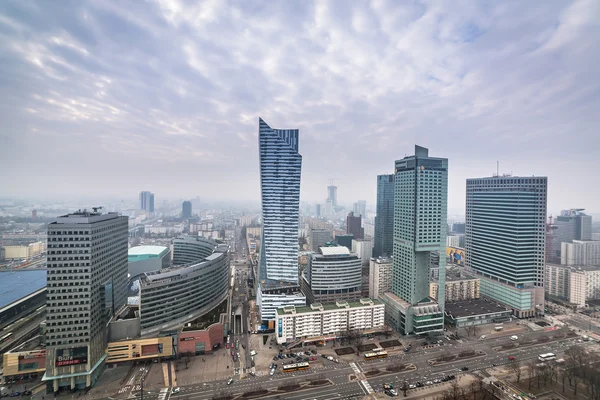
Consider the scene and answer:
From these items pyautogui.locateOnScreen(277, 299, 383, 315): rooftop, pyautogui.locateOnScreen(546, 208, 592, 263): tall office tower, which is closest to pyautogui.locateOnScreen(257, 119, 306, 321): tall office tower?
pyautogui.locateOnScreen(277, 299, 383, 315): rooftop

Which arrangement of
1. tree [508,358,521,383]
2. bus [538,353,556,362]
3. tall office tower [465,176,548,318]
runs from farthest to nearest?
tall office tower [465,176,548,318]
bus [538,353,556,362]
tree [508,358,521,383]

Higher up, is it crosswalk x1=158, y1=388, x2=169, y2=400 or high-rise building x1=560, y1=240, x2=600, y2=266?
high-rise building x1=560, y1=240, x2=600, y2=266

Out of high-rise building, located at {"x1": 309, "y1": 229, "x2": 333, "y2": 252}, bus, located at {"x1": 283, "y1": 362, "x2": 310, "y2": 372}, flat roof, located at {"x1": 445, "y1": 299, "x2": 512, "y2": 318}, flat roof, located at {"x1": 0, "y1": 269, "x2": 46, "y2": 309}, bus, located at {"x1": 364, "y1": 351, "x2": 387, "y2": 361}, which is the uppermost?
high-rise building, located at {"x1": 309, "y1": 229, "x2": 333, "y2": 252}

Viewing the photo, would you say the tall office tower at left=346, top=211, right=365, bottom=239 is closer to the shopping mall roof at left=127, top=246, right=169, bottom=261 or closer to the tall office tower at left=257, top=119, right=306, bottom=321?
the tall office tower at left=257, top=119, right=306, bottom=321

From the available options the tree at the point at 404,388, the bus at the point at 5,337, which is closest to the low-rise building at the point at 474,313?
the tree at the point at 404,388

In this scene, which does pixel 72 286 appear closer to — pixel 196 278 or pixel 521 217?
pixel 196 278

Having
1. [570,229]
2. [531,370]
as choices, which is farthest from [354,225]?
[531,370]

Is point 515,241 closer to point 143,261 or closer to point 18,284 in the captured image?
point 143,261
